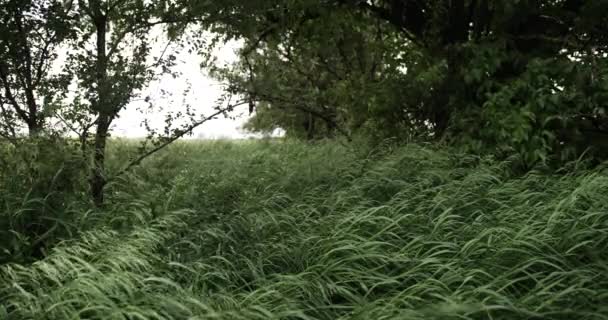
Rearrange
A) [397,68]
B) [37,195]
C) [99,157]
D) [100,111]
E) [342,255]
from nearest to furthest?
1. [342,255]
2. [37,195]
3. [100,111]
4. [99,157]
5. [397,68]

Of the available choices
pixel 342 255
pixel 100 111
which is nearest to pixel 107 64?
pixel 100 111

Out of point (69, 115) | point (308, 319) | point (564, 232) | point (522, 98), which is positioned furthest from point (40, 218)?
point (522, 98)

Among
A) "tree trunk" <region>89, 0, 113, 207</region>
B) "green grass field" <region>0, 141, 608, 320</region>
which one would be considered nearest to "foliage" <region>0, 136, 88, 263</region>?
"green grass field" <region>0, 141, 608, 320</region>

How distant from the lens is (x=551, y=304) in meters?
2.73

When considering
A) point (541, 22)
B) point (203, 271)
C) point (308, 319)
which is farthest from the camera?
point (541, 22)

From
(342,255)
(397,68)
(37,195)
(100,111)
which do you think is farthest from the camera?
(397,68)

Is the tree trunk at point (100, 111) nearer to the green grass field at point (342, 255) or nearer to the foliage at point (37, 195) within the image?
the green grass field at point (342, 255)

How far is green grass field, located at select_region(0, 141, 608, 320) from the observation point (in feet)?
9.14

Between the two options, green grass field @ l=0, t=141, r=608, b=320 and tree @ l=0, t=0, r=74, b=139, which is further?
tree @ l=0, t=0, r=74, b=139

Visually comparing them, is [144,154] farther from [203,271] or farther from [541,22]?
[541,22]

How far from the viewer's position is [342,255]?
11.7ft

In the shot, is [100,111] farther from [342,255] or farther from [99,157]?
[342,255]

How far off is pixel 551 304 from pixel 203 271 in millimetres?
2085

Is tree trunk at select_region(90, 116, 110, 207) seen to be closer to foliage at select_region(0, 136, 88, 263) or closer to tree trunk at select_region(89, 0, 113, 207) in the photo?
tree trunk at select_region(89, 0, 113, 207)
